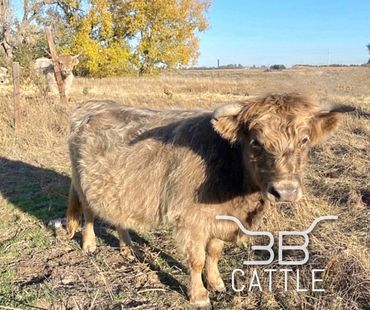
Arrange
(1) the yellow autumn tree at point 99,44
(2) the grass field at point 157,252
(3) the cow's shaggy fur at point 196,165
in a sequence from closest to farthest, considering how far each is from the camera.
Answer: (3) the cow's shaggy fur at point 196,165 < (2) the grass field at point 157,252 < (1) the yellow autumn tree at point 99,44

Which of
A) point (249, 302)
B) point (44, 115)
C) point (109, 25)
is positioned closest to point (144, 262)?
point (249, 302)

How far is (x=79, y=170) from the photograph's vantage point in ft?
14.6

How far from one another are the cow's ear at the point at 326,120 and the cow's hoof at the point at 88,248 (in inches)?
110

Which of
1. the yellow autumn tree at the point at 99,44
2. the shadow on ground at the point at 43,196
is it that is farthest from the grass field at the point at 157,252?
the yellow autumn tree at the point at 99,44

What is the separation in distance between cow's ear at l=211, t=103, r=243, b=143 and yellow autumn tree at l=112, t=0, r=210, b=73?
25.1 m

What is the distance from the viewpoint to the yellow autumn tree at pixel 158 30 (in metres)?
26.8

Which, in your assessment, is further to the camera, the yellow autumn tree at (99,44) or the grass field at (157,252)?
the yellow autumn tree at (99,44)

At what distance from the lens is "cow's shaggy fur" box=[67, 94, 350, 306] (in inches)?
113

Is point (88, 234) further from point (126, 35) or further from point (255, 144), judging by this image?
point (126, 35)

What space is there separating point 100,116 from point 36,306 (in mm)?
1986

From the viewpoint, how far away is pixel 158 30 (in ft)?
89.8

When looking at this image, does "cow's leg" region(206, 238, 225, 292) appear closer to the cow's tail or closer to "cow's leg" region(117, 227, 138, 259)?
"cow's leg" region(117, 227, 138, 259)

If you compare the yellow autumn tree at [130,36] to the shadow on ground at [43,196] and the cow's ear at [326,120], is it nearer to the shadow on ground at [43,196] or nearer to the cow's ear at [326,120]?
the shadow on ground at [43,196]

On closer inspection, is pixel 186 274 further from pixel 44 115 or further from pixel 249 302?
pixel 44 115
